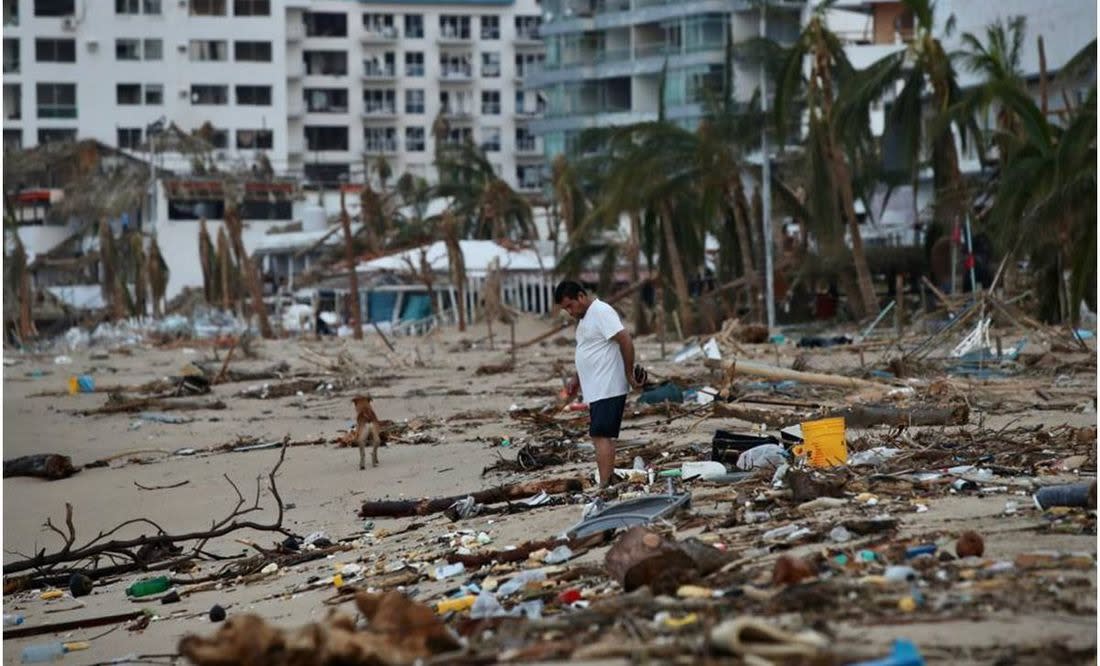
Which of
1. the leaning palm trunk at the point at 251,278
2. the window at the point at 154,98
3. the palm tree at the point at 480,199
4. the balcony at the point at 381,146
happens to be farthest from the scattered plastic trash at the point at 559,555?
the balcony at the point at 381,146

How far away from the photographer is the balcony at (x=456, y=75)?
97.9 m

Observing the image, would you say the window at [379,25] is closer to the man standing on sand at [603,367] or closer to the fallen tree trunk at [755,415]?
the fallen tree trunk at [755,415]

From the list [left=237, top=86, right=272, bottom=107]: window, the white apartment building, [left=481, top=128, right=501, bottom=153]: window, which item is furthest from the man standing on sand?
[left=481, top=128, right=501, bottom=153]: window

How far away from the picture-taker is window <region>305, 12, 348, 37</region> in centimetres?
9738

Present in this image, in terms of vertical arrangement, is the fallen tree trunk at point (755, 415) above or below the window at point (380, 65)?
below

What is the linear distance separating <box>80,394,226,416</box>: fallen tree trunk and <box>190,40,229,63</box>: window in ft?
213

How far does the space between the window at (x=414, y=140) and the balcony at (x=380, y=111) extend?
1.33 m

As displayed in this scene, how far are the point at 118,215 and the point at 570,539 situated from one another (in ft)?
227

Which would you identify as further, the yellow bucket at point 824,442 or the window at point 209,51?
the window at point 209,51

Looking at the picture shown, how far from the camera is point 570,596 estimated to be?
710 cm

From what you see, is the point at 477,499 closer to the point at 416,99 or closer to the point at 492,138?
the point at 492,138

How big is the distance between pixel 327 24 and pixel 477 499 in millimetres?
89592

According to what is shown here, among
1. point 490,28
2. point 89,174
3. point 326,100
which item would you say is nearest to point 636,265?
point 89,174

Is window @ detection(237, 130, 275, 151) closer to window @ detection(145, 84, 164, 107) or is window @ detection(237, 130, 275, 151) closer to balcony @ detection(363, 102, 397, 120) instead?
window @ detection(145, 84, 164, 107)
